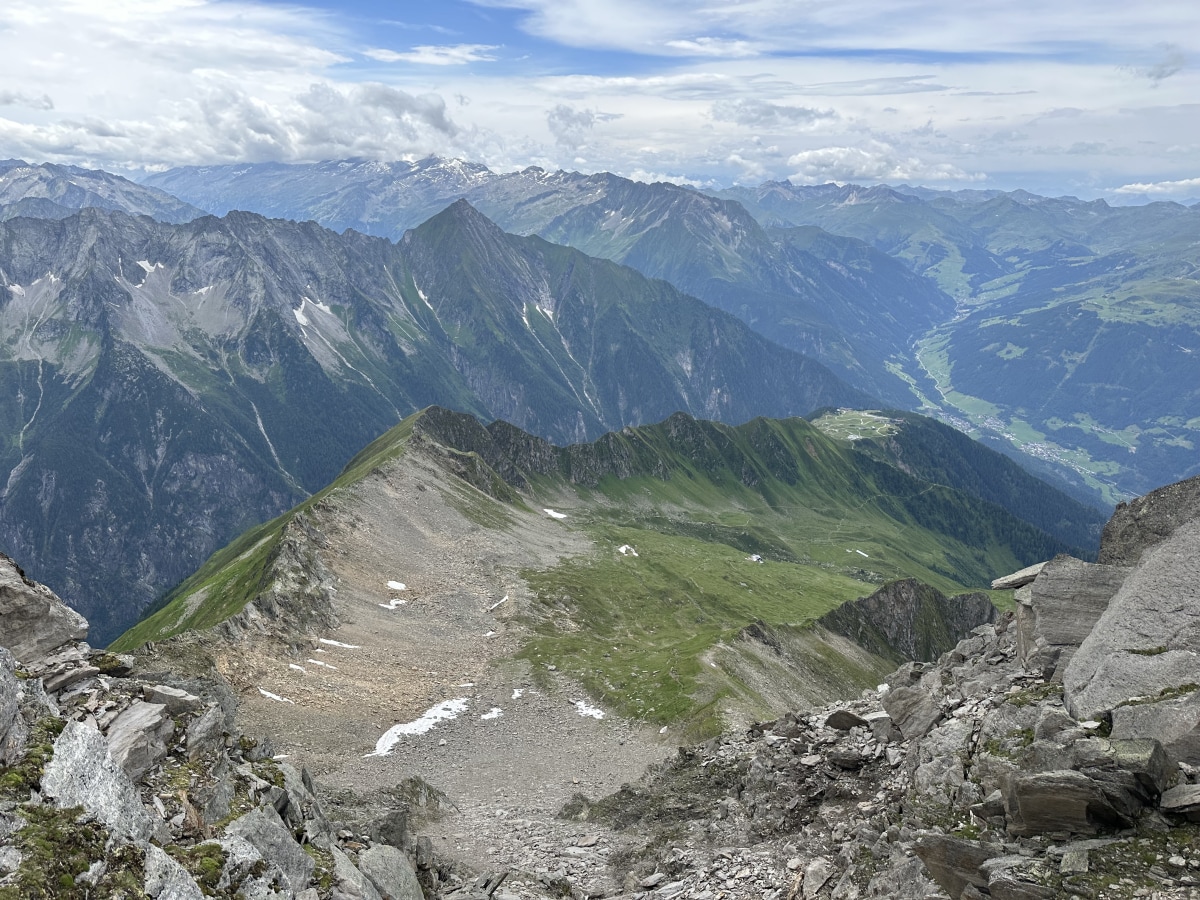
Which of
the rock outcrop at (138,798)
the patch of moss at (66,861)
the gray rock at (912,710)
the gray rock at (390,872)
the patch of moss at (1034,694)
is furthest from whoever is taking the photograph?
the gray rock at (912,710)

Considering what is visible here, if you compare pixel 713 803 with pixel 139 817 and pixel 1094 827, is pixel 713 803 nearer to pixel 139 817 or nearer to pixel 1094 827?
pixel 1094 827

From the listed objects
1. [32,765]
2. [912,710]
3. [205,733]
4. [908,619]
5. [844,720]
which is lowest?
[908,619]

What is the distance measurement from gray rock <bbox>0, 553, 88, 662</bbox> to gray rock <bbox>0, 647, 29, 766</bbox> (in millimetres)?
7986

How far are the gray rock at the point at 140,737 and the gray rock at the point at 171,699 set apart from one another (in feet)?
2.57

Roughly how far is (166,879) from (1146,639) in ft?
109

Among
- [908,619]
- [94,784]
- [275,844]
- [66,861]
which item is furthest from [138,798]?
[908,619]

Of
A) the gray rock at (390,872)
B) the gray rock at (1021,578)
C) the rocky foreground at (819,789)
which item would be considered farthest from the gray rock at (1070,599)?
the gray rock at (390,872)

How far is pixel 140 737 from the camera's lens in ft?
92.0

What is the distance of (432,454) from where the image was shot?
582 ft

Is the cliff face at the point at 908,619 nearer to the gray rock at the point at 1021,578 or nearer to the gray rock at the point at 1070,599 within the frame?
the gray rock at the point at 1021,578

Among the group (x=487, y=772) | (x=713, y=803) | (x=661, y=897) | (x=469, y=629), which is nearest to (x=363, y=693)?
(x=487, y=772)

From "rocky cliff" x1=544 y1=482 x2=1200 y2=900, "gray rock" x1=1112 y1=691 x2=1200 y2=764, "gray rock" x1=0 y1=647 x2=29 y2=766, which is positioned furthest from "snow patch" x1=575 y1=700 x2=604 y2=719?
"gray rock" x1=0 y1=647 x2=29 y2=766

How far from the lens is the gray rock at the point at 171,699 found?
31203 mm

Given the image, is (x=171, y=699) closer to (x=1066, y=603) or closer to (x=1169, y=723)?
(x=1169, y=723)
